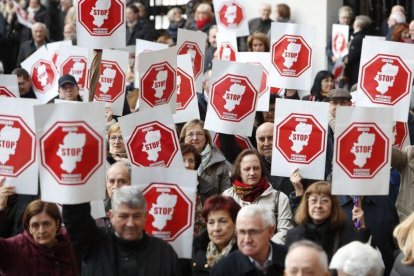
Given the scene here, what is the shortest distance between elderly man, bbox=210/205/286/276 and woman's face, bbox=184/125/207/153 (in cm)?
340

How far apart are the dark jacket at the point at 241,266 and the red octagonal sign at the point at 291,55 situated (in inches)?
208

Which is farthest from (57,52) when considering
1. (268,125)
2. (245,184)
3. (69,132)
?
(69,132)

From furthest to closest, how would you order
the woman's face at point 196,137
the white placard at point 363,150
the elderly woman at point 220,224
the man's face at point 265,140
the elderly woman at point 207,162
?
1. the woman's face at point 196,137
2. the man's face at point 265,140
3. the elderly woman at point 207,162
4. the white placard at point 363,150
5. the elderly woman at point 220,224

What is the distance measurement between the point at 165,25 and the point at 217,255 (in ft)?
50.1

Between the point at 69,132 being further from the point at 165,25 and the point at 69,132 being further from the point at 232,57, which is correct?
the point at 165,25

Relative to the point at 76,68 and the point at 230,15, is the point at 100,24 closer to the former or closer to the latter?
the point at 76,68

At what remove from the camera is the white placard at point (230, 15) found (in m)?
16.6

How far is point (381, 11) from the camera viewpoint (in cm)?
2178

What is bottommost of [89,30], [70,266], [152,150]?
[70,266]

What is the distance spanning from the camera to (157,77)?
12.5 metres

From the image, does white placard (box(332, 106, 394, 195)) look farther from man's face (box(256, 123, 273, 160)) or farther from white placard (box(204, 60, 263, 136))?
white placard (box(204, 60, 263, 136))

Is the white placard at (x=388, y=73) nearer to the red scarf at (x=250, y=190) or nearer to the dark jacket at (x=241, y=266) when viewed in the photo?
the red scarf at (x=250, y=190)

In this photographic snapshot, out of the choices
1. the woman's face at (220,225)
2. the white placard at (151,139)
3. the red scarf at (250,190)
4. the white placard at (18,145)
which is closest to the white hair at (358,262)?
the woman's face at (220,225)

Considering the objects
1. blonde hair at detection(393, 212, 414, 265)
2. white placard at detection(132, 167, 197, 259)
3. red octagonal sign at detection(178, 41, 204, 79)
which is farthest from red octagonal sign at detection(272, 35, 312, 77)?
blonde hair at detection(393, 212, 414, 265)
